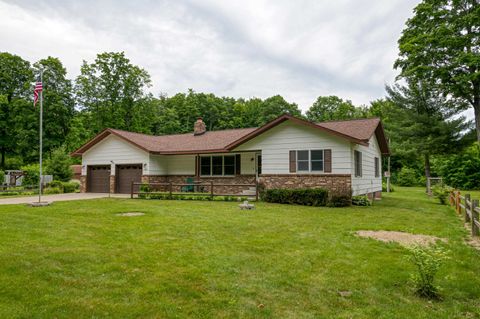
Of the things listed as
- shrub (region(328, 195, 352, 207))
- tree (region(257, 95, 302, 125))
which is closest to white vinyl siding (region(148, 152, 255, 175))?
shrub (region(328, 195, 352, 207))

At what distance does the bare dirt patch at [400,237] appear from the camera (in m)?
7.03

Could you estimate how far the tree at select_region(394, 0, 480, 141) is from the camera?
18.3m

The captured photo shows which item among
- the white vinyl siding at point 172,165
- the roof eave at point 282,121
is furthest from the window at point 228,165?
the white vinyl siding at point 172,165

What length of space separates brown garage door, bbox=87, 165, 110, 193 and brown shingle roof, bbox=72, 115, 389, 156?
160 cm

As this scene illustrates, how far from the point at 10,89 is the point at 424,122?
135 ft

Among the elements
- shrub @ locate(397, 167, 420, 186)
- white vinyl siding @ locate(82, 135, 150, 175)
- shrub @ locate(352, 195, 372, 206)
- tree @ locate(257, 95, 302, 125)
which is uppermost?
tree @ locate(257, 95, 302, 125)

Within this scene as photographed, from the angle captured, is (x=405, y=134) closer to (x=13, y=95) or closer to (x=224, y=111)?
(x=224, y=111)

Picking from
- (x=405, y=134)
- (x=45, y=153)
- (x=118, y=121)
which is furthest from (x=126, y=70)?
(x=405, y=134)

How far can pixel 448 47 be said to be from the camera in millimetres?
19250

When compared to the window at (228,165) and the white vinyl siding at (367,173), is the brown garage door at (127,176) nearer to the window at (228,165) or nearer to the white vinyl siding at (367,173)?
the window at (228,165)

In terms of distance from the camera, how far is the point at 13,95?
34.4m

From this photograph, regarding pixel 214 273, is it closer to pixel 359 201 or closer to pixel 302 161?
pixel 302 161

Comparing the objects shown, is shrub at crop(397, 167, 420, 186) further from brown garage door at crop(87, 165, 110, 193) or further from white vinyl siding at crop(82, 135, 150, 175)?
brown garage door at crop(87, 165, 110, 193)

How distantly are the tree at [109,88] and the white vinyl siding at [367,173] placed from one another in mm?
26829
